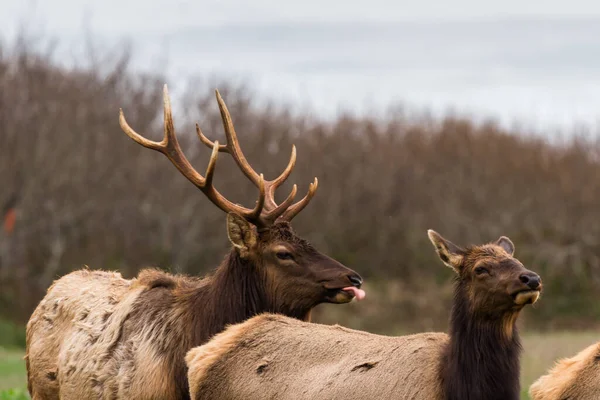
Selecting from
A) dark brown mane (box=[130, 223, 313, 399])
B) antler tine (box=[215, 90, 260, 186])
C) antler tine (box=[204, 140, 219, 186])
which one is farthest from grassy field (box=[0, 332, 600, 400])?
antler tine (box=[204, 140, 219, 186])

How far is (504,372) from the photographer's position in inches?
280

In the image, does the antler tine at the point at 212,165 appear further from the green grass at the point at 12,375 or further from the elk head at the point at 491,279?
the green grass at the point at 12,375

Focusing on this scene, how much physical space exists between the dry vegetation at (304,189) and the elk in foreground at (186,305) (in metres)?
19.7

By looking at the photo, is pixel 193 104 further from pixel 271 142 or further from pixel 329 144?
pixel 329 144

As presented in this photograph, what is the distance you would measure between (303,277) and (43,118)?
25.7 metres

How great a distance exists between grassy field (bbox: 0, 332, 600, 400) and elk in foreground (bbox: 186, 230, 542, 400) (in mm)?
4831

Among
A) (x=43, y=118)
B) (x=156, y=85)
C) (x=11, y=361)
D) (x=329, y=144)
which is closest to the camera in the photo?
(x=11, y=361)

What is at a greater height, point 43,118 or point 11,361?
point 43,118

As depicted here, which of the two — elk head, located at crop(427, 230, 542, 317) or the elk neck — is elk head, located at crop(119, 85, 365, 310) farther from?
the elk neck

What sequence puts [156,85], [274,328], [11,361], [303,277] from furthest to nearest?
1. [156,85]
2. [11,361]
3. [303,277]
4. [274,328]

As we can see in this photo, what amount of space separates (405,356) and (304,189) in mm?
27243

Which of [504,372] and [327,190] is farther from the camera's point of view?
[327,190]

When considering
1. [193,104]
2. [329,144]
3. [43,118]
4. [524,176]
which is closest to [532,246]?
[524,176]

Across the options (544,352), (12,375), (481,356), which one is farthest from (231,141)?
(544,352)
